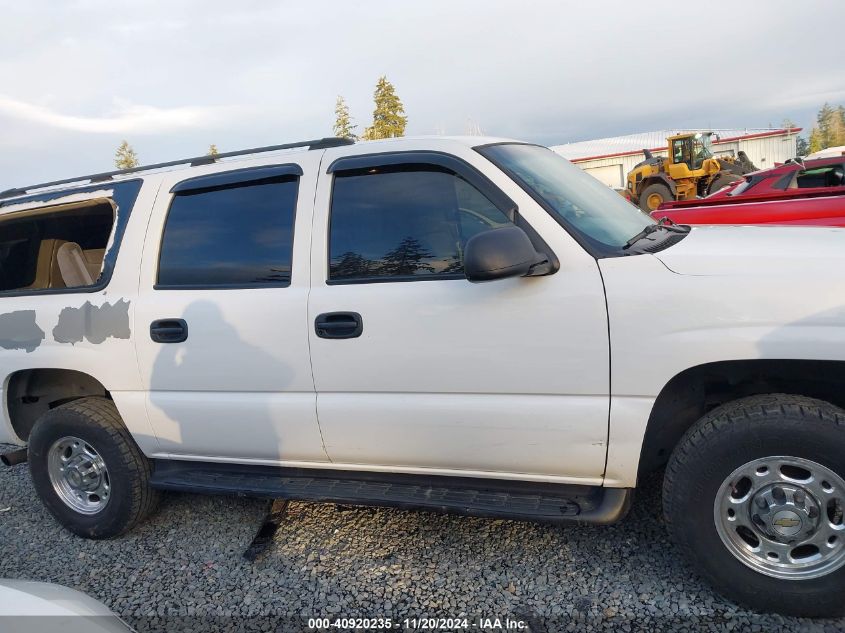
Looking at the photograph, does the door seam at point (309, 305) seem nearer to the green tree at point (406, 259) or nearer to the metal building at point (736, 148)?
the green tree at point (406, 259)

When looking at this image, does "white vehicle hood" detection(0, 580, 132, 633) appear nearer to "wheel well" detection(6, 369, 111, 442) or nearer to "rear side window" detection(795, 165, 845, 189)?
"wheel well" detection(6, 369, 111, 442)

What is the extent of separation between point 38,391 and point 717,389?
12.2 feet

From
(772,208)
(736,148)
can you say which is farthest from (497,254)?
(736,148)

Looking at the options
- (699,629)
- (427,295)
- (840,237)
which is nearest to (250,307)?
(427,295)

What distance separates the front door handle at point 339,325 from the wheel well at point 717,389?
4.21 ft

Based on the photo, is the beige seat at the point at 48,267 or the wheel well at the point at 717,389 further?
the beige seat at the point at 48,267

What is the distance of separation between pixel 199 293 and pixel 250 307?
34cm

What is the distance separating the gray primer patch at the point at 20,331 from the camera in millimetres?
3451

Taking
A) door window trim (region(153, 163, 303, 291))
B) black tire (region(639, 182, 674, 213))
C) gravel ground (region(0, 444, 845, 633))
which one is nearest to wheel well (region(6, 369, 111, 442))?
gravel ground (region(0, 444, 845, 633))

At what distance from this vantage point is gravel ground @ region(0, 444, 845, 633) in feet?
8.56

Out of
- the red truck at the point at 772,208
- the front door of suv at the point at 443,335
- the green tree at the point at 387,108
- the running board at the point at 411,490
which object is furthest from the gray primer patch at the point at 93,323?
the green tree at the point at 387,108

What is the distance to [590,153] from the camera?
4953cm

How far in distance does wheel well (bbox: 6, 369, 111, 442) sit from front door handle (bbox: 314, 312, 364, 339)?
1.62 meters

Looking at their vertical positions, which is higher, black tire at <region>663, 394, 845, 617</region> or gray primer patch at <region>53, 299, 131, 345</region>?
gray primer patch at <region>53, 299, 131, 345</region>
